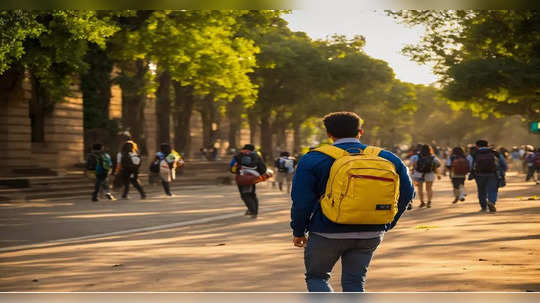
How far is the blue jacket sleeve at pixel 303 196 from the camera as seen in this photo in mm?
4891

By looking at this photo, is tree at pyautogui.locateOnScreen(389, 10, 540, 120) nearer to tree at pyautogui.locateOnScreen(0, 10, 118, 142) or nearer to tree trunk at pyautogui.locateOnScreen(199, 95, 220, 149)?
tree at pyautogui.locateOnScreen(0, 10, 118, 142)

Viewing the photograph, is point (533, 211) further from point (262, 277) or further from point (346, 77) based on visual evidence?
point (346, 77)

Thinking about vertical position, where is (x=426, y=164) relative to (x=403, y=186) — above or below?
below

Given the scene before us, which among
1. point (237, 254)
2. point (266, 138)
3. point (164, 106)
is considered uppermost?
point (164, 106)

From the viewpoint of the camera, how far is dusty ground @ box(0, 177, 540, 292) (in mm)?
7805

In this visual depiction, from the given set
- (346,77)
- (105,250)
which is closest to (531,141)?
(346,77)

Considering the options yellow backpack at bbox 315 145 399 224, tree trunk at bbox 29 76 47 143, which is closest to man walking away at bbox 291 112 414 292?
yellow backpack at bbox 315 145 399 224

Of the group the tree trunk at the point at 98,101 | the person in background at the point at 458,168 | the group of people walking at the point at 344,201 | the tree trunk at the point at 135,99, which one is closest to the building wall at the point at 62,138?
the tree trunk at the point at 98,101

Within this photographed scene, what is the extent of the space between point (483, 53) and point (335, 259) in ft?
88.7

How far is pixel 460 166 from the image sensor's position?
68.2 feet

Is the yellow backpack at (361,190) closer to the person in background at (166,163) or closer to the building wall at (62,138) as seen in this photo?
the person in background at (166,163)

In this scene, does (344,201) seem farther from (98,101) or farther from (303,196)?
(98,101)

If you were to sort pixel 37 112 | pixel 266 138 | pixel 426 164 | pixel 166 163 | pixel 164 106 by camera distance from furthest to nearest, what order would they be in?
pixel 266 138 < pixel 164 106 < pixel 37 112 < pixel 166 163 < pixel 426 164

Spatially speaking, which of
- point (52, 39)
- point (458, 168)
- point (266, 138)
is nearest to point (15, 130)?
point (52, 39)
